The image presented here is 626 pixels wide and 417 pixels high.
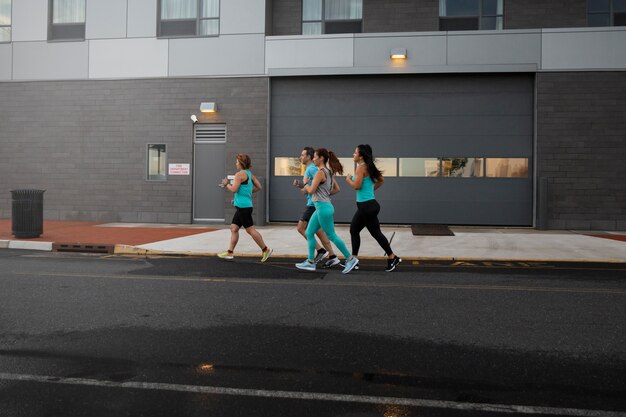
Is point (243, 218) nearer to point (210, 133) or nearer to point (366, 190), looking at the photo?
point (366, 190)

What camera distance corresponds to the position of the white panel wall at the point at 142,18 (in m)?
18.2

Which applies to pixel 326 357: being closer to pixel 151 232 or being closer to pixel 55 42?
pixel 151 232

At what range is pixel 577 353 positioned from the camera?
14.7 ft

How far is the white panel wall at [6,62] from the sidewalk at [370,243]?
20.5ft

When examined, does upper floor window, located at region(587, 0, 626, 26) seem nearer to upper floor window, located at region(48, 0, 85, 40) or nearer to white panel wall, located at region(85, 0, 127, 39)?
white panel wall, located at region(85, 0, 127, 39)

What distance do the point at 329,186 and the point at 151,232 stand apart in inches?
312

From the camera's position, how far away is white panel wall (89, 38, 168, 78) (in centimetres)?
1819

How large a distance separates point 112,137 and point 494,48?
12.4 m

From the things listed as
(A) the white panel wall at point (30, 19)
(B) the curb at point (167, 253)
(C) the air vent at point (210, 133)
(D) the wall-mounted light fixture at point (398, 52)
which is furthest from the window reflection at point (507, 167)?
(A) the white panel wall at point (30, 19)

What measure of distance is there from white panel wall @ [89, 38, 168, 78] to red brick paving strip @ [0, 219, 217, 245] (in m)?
5.08

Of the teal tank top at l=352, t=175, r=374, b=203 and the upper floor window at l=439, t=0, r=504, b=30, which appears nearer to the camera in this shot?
the teal tank top at l=352, t=175, r=374, b=203

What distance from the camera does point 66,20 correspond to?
62.3 feet

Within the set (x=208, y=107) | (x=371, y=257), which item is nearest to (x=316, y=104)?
(x=208, y=107)

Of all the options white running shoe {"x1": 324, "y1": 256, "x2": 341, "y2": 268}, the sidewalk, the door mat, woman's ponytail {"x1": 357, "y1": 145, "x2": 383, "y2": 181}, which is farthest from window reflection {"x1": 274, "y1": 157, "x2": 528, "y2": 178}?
woman's ponytail {"x1": 357, "y1": 145, "x2": 383, "y2": 181}
